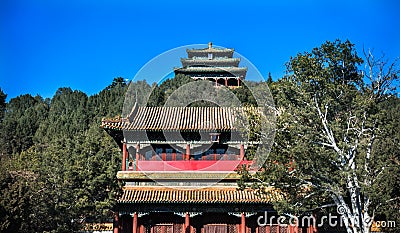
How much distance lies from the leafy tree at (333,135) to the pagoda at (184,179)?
16.9ft

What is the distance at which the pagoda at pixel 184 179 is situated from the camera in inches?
891

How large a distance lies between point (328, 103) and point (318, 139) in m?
1.34

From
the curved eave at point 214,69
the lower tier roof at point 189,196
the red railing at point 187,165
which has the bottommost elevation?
the lower tier roof at point 189,196

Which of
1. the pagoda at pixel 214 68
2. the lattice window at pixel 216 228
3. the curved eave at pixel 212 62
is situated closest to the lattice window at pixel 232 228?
the lattice window at pixel 216 228

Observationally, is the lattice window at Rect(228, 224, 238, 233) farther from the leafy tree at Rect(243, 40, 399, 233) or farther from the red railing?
the leafy tree at Rect(243, 40, 399, 233)

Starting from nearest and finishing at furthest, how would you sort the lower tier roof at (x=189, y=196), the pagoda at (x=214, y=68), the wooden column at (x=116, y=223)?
the lower tier roof at (x=189, y=196) → the wooden column at (x=116, y=223) → the pagoda at (x=214, y=68)

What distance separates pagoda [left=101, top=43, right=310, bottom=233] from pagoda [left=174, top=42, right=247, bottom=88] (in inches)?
1224

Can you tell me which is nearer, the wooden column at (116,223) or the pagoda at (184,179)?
the pagoda at (184,179)

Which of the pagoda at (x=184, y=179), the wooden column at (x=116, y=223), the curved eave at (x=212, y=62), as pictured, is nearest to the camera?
the pagoda at (x=184, y=179)

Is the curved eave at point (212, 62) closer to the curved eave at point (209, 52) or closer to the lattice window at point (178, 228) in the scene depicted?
the curved eave at point (209, 52)

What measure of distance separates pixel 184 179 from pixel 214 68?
1362 inches

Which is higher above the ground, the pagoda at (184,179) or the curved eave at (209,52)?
the curved eave at (209,52)

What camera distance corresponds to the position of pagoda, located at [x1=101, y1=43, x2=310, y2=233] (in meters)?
22.6

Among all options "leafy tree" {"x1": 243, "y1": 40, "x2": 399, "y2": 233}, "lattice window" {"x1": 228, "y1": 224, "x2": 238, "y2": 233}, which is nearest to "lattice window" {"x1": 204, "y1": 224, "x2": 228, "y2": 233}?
"lattice window" {"x1": 228, "y1": 224, "x2": 238, "y2": 233}
